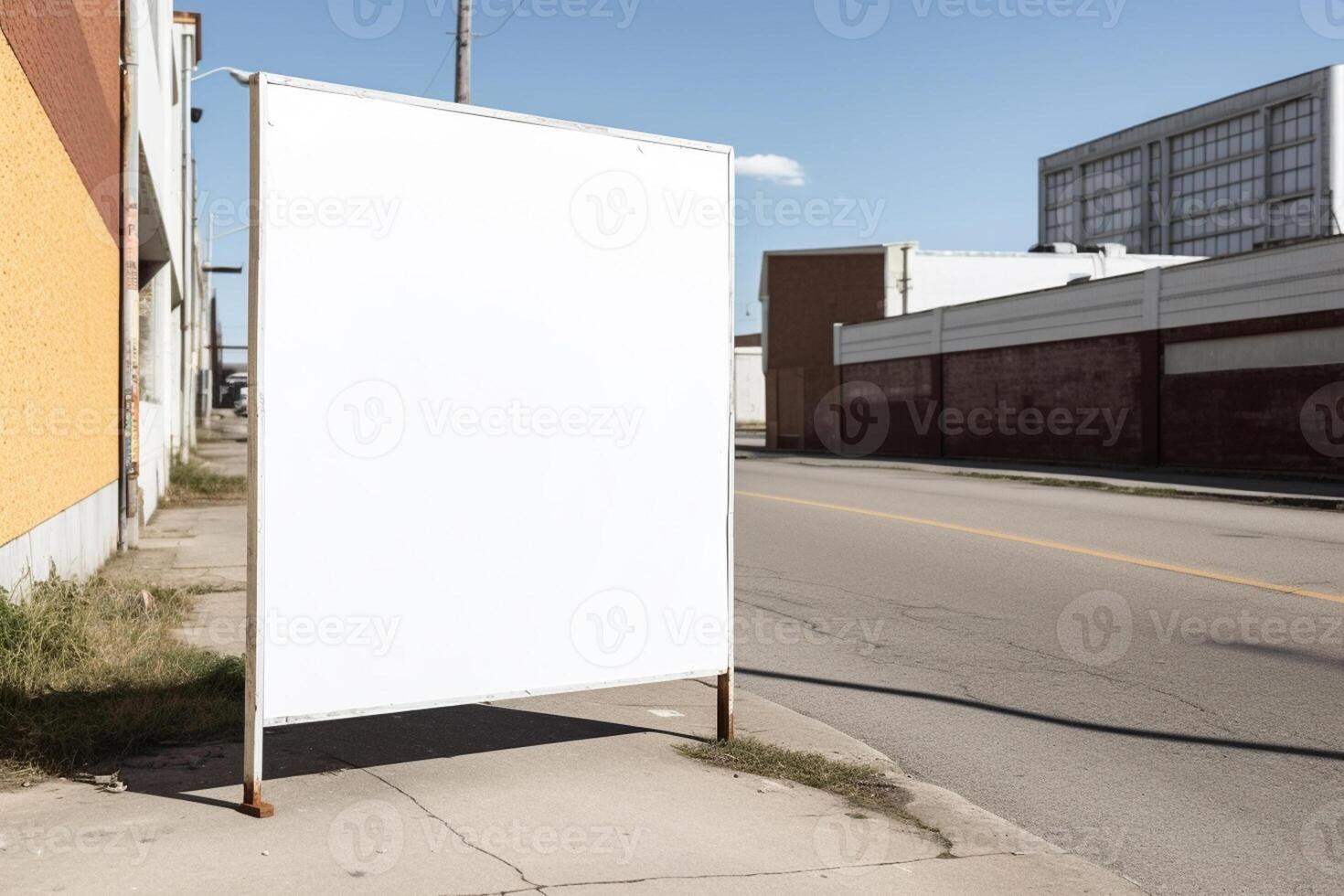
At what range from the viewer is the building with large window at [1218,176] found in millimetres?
70125

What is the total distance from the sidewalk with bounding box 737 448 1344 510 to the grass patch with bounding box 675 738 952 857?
53.9 feet

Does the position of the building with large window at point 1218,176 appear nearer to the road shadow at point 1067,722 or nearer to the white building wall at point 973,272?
the white building wall at point 973,272

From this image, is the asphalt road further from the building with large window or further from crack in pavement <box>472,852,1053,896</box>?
the building with large window

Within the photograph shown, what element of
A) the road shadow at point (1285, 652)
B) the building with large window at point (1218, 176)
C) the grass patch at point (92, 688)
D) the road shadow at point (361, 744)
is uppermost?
the building with large window at point (1218, 176)

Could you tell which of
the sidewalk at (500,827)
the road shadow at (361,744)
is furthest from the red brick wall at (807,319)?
the sidewalk at (500,827)

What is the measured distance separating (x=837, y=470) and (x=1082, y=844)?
89.5 feet

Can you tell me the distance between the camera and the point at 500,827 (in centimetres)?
Answer: 446

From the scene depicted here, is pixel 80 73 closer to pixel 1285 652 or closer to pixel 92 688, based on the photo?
pixel 92 688

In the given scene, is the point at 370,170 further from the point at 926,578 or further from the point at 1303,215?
the point at 1303,215

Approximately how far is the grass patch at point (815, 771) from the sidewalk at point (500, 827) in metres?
0.08

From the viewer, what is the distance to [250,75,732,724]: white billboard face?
4617mm

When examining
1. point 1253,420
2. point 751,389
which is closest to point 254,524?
point 1253,420

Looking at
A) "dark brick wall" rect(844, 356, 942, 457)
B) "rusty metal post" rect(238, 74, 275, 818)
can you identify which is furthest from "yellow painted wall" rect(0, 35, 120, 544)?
"dark brick wall" rect(844, 356, 942, 457)

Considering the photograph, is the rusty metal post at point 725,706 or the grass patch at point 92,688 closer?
the grass patch at point 92,688
